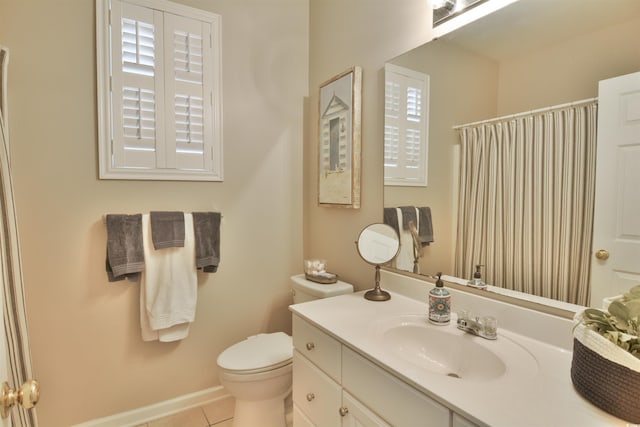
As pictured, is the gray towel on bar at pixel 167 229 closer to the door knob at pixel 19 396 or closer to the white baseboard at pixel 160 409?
the white baseboard at pixel 160 409

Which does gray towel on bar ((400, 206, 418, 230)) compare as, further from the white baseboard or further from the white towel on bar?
the white baseboard

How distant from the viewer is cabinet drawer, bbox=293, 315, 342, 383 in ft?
3.83

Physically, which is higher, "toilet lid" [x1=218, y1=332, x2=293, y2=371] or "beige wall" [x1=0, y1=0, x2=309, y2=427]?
"beige wall" [x1=0, y1=0, x2=309, y2=427]

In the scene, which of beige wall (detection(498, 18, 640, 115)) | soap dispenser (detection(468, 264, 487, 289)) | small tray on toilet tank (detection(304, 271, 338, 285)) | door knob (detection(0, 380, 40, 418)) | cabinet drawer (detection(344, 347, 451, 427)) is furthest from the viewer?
small tray on toilet tank (detection(304, 271, 338, 285))

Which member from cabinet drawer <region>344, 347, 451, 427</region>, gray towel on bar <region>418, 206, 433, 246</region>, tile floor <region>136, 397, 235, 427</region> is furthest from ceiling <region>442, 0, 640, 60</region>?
tile floor <region>136, 397, 235, 427</region>

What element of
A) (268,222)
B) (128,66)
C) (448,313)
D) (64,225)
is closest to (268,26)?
(128,66)

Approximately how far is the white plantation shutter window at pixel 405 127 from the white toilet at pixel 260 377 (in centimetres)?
73

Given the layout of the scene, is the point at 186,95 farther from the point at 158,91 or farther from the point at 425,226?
the point at 425,226

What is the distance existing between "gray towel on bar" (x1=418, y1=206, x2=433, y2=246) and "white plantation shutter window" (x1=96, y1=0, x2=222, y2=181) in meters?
1.24

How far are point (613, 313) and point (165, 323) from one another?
6.27 ft

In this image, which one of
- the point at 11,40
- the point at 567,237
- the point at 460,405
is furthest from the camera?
the point at 11,40

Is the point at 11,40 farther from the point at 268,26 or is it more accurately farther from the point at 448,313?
the point at 448,313

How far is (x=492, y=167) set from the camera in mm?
1231

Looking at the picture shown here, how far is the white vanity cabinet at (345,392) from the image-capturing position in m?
0.87
